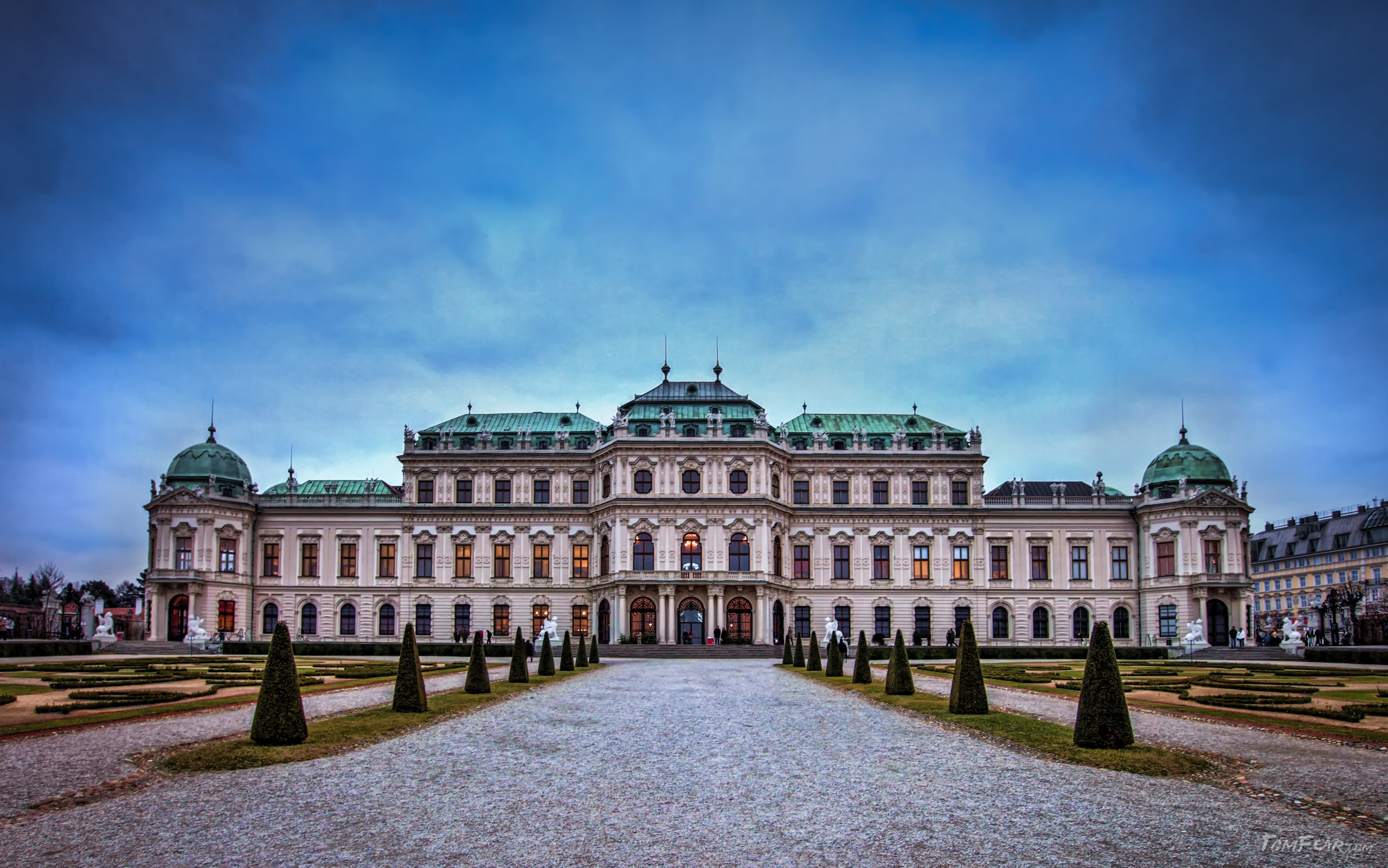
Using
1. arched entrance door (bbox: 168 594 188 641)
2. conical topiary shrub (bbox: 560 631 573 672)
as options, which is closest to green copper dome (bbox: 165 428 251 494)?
arched entrance door (bbox: 168 594 188 641)

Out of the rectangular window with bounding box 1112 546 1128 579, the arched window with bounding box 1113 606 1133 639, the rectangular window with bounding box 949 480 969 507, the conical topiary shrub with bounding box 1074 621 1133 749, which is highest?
the rectangular window with bounding box 949 480 969 507

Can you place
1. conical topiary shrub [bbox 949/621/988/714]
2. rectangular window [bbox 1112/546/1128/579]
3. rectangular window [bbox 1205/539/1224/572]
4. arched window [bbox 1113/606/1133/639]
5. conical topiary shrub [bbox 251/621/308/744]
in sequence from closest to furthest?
conical topiary shrub [bbox 251/621/308/744] → conical topiary shrub [bbox 949/621/988/714] → rectangular window [bbox 1205/539/1224/572] → arched window [bbox 1113/606/1133/639] → rectangular window [bbox 1112/546/1128/579]

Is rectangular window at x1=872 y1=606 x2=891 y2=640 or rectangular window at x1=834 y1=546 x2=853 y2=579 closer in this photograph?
rectangular window at x1=872 y1=606 x2=891 y2=640

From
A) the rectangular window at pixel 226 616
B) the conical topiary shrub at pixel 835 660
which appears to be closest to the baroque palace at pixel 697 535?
the rectangular window at pixel 226 616

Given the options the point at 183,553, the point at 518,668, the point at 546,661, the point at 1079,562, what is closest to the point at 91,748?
the point at 518,668

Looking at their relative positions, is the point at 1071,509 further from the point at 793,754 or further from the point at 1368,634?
the point at 793,754

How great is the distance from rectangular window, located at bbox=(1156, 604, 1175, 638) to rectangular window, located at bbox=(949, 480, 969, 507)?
41.9 ft

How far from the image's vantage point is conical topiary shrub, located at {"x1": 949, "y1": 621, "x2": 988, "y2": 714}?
22.5 m

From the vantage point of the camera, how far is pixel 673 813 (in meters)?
12.5

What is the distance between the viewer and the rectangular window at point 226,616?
2441 inches

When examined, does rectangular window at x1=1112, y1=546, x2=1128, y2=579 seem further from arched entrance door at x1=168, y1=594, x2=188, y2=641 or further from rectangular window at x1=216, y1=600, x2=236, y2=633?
arched entrance door at x1=168, y1=594, x2=188, y2=641

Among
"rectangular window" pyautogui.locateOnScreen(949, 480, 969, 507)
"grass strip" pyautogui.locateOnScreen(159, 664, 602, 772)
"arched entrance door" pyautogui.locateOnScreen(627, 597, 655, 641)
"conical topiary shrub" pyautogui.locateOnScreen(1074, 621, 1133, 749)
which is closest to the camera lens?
"grass strip" pyautogui.locateOnScreen(159, 664, 602, 772)

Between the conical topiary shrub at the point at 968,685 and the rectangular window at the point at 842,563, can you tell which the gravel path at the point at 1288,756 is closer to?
the conical topiary shrub at the point at 968,685

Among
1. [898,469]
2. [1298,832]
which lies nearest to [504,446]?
[898,469]
